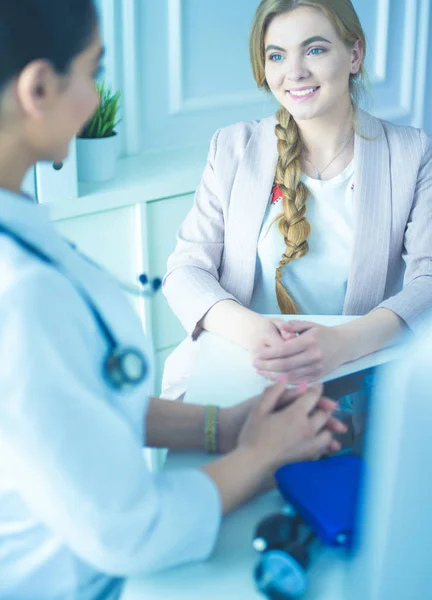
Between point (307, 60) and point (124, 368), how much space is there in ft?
3.29

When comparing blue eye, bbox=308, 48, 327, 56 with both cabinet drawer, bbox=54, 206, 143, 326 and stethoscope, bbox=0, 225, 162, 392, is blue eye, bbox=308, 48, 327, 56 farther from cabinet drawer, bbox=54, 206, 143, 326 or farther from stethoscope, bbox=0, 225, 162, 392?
stethoscope, bbox=0, 225, 162, 392

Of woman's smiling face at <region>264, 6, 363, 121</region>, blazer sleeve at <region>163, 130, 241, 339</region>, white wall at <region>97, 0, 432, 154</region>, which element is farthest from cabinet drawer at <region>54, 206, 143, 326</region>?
woman's smiling face at <region>264, 6, 363, 121</region>

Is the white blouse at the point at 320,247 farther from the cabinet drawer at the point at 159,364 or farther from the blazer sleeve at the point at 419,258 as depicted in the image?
the cabinet drawer at the point at 159,364

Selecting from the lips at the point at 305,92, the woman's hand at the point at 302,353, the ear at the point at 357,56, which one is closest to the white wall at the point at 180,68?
the ear at the point at 357,56

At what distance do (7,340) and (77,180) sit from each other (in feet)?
4.59

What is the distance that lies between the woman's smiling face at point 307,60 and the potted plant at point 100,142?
0.55 metres

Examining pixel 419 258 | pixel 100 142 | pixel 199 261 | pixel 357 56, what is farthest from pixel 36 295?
pixel 100 142

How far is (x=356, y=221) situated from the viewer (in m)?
1.56

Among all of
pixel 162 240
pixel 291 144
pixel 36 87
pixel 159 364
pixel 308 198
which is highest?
pixel 36 87

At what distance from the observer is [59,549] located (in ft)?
2.41

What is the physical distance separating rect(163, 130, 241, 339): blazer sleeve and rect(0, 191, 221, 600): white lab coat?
69 centimetres

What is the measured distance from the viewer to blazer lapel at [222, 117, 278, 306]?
159 cm

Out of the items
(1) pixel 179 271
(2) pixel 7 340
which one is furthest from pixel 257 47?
(2) pixel 7 340

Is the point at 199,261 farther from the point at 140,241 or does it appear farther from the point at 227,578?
the point at 227,578
